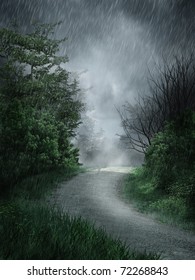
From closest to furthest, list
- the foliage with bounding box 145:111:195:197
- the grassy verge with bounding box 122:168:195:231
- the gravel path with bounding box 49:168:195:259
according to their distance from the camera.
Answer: the gravel path with bounding box 49:168:195:259 → the grassy verge with bounding box 122:168:195:231 → the foliage with bounding box 145:111:195:197

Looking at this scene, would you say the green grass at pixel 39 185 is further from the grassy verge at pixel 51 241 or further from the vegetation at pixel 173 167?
the grassy verge at pixel 51 241

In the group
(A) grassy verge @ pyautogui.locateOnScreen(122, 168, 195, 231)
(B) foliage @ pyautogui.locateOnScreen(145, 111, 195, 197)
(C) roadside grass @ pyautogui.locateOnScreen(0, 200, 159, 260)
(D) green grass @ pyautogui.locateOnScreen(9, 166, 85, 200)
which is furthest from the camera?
(B) foliage @ pyautogui.locateOnScreen(145, 111, 195, 197)

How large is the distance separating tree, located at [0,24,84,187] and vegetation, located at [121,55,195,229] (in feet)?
13.7

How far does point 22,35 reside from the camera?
2300 cm

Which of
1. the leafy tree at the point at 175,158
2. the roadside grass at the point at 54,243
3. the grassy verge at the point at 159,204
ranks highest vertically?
the leafy tree at the point at 175,158

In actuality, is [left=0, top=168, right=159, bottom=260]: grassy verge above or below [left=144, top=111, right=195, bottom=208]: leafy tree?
below

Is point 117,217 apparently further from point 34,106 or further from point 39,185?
point 34,106

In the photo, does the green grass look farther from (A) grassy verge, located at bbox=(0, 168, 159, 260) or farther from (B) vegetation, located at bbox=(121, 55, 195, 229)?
(A) grassy verge, located at bbox=(0, 168, 159, 260)

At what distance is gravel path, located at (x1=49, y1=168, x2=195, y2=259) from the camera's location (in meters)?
7.33

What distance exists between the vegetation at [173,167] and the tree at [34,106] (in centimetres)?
419

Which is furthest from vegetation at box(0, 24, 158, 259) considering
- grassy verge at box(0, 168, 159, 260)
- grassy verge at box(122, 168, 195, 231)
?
grassy verge at box(122, 168, 195, 231)

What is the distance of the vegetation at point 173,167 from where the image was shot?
36.8 ft

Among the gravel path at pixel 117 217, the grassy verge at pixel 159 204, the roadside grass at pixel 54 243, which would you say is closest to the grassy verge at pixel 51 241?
the roadside grass at pixel 54 243

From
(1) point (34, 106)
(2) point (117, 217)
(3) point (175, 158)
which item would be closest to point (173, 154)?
(3) point (175, 158)
